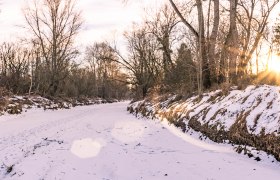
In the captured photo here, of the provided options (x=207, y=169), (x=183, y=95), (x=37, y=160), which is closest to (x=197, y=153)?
(x=207, y=169)

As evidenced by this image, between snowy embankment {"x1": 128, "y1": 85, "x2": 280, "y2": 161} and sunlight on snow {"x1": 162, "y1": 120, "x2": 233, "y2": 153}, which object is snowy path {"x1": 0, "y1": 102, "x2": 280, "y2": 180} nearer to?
sunlight on snow {"x1": 162, "y1": 120, "x2": 233, "y2": 153}

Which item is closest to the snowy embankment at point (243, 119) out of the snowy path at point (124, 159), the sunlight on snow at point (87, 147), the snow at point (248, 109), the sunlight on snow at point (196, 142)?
the snow at point (248, 109)

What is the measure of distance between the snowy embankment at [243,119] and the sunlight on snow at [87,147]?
2930 millimetres

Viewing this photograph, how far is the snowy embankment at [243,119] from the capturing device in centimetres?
751

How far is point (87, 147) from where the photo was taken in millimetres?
9008

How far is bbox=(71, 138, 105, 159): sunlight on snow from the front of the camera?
26.5ft

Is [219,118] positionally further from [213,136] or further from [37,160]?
[37,160]

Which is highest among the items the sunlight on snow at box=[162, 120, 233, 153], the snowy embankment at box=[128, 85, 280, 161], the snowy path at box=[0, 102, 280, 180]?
the snowy embankment at box=[128, 85, 280, 161]

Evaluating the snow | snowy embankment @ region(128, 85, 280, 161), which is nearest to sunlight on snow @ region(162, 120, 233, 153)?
snowy embankment @ region(128, 85, 280, 161)

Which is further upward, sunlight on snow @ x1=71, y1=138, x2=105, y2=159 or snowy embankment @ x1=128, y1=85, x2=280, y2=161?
snowy embankment @ x1=128, y1=85, x2=280, y2=161

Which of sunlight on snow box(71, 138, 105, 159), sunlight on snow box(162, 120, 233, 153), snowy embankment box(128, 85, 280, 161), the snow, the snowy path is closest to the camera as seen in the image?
the snowy path

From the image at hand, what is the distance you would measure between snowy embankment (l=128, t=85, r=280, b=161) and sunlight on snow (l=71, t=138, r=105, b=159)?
2.93 metres

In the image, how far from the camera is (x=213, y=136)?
9531 millimetres

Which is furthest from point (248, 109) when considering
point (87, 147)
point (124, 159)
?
point (87, 147)
